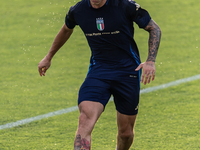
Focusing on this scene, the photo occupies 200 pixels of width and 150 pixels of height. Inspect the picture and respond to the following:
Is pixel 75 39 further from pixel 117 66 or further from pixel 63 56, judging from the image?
pixel 117 66

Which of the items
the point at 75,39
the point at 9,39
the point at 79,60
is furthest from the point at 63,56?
the point at 9,39

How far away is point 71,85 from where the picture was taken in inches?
292

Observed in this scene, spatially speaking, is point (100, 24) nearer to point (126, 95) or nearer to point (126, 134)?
point (126, 95)

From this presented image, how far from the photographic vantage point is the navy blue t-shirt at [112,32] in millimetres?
4219

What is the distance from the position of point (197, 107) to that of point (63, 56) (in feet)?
11.9

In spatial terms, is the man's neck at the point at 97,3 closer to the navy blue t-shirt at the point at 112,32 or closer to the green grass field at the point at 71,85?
the navy blue t-shirt at the point at 112,32

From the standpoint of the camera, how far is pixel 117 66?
435 centimetres

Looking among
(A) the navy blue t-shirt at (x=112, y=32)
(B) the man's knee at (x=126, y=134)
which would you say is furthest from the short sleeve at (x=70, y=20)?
(B) the man's knee at (x=126, y=134)

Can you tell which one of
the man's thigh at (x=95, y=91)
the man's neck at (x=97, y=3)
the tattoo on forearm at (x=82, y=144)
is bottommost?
the tattoo on forearm at (x=82, y=144)

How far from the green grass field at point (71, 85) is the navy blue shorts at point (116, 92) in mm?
923

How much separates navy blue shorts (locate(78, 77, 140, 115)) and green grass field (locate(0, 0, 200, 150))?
0.92 m

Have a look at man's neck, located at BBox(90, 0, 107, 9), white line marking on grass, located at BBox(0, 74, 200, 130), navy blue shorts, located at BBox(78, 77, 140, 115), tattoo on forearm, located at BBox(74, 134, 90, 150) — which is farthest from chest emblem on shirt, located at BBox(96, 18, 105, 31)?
white line marking on grass, located at BBox(0, 74, 200, 130)

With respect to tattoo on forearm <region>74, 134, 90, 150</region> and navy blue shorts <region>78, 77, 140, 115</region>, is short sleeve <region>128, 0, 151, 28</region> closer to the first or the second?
navy blue shorts <region>78, 77, 140, 115</region>

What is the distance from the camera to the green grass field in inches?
212
